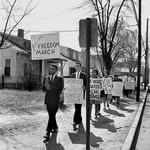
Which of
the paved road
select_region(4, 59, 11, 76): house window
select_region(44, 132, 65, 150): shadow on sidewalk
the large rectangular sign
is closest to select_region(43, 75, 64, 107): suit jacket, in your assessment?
select_region(44, 132, 65, 150): shadow on sidewalk

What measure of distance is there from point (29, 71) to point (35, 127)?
1510 centimetres

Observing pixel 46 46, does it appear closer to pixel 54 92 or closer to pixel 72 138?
pixel 54 92

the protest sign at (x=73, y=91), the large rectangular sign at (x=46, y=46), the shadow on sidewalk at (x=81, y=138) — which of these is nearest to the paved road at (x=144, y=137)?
the shadow on sidewalk at (x=81, y=138)

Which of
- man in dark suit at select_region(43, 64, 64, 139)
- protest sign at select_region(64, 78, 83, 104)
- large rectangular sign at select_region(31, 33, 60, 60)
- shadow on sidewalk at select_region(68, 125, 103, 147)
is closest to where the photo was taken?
shadow on sidewalk at select_region(68, 125, 103, 147)

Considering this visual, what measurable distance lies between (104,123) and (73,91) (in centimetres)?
199

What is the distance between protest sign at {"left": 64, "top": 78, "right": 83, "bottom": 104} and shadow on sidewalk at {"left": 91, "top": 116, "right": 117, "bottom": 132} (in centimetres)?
131

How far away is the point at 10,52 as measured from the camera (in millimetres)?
23578

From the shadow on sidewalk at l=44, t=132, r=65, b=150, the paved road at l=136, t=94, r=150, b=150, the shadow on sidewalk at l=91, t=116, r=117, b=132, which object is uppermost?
the shadow on sidewalk at l=44, t=132, r=65, b=150

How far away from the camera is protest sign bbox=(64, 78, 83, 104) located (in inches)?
275

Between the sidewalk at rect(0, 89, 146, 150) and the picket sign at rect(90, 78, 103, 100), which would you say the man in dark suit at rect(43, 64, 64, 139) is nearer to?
the sidewalk at rect(0, 89, 146, 150)

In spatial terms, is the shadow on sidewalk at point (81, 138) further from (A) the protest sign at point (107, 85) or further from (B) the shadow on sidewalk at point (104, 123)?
(A) the protest sign at point (107, 85)

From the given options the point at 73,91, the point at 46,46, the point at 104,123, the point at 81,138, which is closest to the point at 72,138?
the point at 81,138

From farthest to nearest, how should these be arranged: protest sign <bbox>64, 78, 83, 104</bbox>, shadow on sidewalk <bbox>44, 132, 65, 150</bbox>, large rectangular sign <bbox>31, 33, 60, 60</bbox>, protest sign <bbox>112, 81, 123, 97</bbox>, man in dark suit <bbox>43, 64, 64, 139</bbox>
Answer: protest sign <bbox>112, 81, 123, 97</bbox>
large rectangular sign <bbox>31, 33, 60, 60</bbox>
protest sign <bbox>64, 78, 83, 104</bbox>
man in dark suit <bbox>43, 64, 64, 139</bbox>
shadow on sidewalk <bbox>44, 132, 65, 150</bbox>

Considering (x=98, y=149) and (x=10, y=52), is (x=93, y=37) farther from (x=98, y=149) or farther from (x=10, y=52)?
(x=10, y=52)
